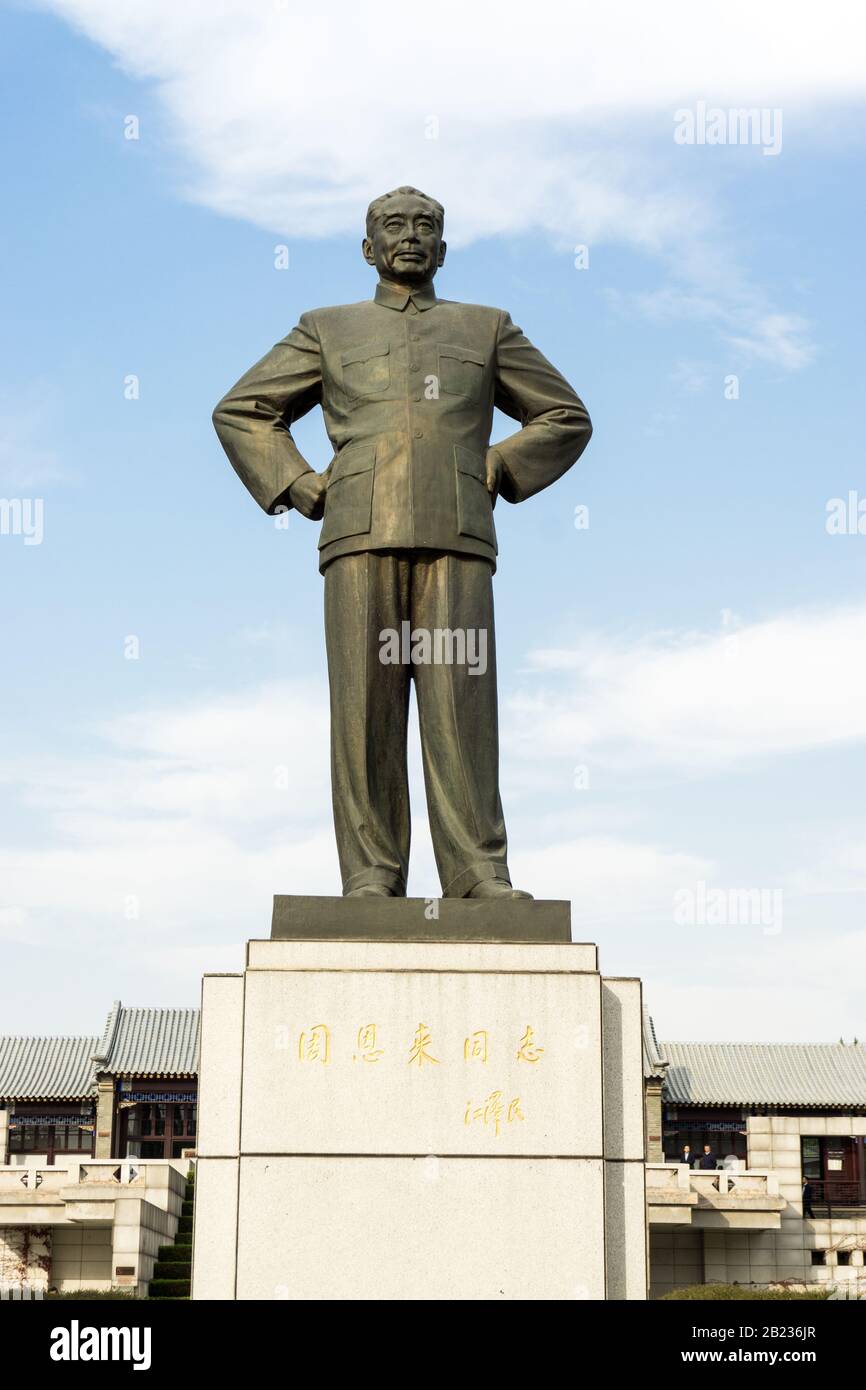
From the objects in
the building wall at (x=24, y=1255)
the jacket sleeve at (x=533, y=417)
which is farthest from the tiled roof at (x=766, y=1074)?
the jacket sleeve at (x=533, y=417)

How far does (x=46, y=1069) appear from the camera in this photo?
40.0 metres

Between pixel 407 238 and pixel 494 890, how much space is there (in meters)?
2.52

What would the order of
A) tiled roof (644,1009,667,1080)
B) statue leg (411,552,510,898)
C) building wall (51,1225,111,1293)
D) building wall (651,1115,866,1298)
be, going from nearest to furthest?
1. statue leg (411,552,510,898)
2. building wall (51,1225,111,1293)
3. building wall (651,1115,866,1298)
4. tiled roof (644,1009,667,1080)

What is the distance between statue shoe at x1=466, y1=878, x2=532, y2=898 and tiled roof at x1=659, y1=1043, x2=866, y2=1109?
34161 millimetres

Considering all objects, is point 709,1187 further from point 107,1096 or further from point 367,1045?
point 367,1045

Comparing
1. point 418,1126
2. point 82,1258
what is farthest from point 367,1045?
point 82,1258

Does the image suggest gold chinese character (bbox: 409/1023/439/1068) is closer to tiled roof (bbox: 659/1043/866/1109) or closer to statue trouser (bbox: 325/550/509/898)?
statue trouser (bbox: 325/550/509/898)

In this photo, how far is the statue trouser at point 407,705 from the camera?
6.45 m

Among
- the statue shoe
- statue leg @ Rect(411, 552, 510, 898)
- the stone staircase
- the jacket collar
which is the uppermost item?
the jacket collar

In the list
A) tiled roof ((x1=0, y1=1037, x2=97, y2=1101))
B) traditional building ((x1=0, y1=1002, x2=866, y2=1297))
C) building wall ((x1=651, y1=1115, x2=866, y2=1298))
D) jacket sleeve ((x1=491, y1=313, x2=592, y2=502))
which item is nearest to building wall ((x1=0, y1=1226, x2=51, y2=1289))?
traditional building ((x1=0, y1=1002, x2=866, y2=1297))

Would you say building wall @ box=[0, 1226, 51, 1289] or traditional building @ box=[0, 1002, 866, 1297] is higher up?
traditional building @ box=[0, 1002, 866, 1297]

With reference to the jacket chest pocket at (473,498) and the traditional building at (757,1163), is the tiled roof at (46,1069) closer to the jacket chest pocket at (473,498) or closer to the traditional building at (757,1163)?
the traditional building at (757,1163)

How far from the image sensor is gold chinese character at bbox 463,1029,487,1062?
5.81 meters

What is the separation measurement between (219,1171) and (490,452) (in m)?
2.83
